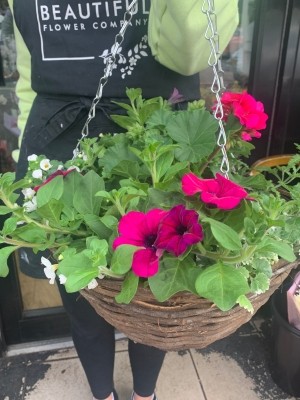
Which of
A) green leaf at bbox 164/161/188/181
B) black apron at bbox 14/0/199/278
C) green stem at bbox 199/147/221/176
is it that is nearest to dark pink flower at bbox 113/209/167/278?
green leaf at bbox 164/161/188/181

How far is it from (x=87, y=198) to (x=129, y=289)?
0.18m

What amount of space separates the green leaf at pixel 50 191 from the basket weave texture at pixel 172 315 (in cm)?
16

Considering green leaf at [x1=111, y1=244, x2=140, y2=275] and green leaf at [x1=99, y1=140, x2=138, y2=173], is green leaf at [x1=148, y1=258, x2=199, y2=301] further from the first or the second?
green leaf at [x1=99, y1=140, x2=138, y2=173]

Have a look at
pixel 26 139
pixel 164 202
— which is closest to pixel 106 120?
pixel 26 139

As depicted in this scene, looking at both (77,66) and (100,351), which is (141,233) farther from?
(100,351)

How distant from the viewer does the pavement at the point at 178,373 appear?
5.79 ft

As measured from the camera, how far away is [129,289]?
2.10 feet

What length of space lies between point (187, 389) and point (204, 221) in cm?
138

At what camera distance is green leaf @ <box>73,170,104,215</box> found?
0.74 meters

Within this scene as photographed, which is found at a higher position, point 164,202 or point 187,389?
point 164,202

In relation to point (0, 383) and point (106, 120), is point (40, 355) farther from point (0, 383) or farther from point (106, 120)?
point (106, 120)

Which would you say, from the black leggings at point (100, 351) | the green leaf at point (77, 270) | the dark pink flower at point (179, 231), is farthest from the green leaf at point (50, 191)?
the black leggings at point (100, 351)

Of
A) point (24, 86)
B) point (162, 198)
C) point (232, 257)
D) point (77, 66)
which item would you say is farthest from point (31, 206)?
point (24, 86)

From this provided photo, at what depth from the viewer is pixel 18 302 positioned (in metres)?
1.91
